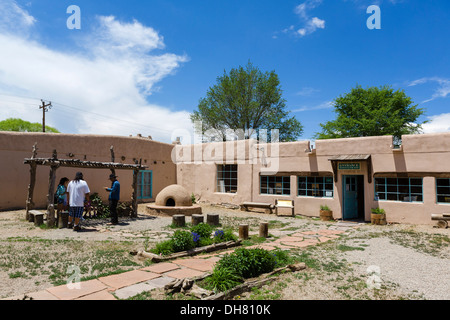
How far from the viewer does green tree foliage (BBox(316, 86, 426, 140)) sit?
84.2ft

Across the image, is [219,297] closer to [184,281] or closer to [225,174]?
[184,281]

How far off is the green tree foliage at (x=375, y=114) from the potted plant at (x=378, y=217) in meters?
16.3

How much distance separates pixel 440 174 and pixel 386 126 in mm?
16776

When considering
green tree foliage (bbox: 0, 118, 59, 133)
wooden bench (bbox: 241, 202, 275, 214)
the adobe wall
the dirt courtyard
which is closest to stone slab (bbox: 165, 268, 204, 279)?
the dirt courtyard

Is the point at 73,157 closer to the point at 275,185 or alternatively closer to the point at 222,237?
the point at 275,185

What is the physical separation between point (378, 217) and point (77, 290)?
35.1ft

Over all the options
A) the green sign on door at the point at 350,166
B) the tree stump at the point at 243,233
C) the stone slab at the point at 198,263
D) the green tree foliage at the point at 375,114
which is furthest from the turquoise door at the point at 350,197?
the green tree foliage at the point at 375,114

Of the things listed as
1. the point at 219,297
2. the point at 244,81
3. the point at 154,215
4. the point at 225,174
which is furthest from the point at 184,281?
the point at 244,81

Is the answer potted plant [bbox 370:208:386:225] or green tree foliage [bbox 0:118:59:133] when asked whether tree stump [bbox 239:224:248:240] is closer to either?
potted plant [bbox 370:208:386:225]

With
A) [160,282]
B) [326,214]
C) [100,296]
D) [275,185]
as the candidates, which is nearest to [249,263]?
[160,282]

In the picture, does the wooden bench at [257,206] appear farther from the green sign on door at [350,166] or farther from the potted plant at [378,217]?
the potted plant at [378,217]

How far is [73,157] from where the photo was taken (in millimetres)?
15172

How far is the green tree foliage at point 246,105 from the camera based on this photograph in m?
28.5
